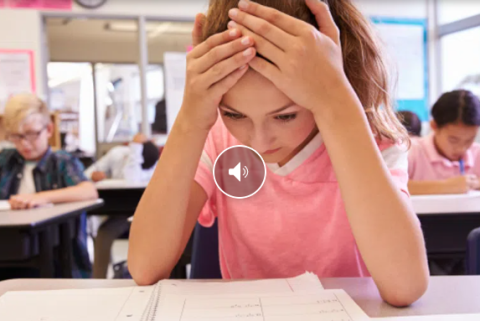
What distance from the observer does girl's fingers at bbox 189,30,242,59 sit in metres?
0.55

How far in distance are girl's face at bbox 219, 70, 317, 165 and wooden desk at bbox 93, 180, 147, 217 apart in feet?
6.79

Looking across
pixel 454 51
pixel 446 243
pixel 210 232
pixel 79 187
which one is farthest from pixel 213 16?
pixel 454 51

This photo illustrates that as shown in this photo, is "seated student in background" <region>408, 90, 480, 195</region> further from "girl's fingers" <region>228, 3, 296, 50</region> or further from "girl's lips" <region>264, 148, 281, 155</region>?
"girl's fingers" <region>228, 3, 296, 50</region>

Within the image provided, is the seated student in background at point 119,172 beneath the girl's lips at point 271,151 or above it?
beneath

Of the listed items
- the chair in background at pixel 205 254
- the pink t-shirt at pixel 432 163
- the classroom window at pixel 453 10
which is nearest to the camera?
the chair in background at pixel 205 254

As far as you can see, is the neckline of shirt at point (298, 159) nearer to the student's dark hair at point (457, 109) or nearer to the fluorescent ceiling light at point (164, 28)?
the student's dark hair at point (457, 109)

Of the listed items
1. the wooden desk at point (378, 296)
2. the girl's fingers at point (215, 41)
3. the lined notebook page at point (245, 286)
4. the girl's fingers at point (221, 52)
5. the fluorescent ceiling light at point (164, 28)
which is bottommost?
the wooden desk at point (378, 296)

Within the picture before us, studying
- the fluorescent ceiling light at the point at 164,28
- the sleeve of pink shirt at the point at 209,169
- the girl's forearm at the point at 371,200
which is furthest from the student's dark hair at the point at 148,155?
the girl's forearm at the point at 371,200

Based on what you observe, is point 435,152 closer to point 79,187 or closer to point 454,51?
point 79,187

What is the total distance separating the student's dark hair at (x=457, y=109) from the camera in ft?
6.57

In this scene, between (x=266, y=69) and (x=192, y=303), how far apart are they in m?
0.30

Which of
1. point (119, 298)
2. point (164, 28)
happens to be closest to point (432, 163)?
point (119, 298)

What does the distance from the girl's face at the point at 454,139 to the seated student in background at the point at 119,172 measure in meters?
1.32

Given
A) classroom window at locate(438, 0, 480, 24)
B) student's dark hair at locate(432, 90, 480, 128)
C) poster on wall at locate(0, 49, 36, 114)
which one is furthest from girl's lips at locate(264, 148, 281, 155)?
classroom window at locate(438, 0, 480, 24)
